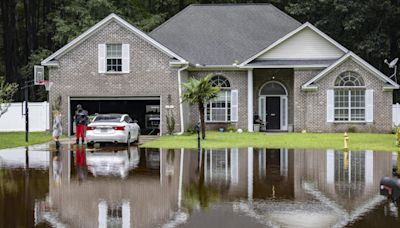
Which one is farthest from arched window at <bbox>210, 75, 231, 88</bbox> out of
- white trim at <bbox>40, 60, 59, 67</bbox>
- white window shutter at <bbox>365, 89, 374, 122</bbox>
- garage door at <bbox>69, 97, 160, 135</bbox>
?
white trim at <bbox>40, 60, 59, 67</bbox>

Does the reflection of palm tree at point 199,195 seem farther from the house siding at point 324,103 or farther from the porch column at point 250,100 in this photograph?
the porch column at point 250,100

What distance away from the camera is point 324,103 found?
1371 inches

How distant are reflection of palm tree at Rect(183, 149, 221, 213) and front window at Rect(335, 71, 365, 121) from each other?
2111cm

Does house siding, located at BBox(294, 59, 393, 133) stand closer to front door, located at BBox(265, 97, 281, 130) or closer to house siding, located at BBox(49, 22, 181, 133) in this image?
front door, located at BBox(265, 97, 281, 130)

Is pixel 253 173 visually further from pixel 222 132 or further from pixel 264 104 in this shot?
pixel 264 104

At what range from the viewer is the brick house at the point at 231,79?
34000 mm

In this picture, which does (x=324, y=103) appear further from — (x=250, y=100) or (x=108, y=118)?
(x=108, y=118)

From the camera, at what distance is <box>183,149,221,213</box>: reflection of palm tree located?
11719 mm

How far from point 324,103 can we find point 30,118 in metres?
16.8

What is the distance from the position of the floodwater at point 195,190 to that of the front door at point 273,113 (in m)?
15.5

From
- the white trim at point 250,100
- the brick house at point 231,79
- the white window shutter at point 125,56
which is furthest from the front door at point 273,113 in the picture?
the white window shutter at point 125,56

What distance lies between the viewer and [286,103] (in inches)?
1480

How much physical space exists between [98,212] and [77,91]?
24.2 metres

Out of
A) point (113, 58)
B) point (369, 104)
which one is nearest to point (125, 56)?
point (113, 58)
